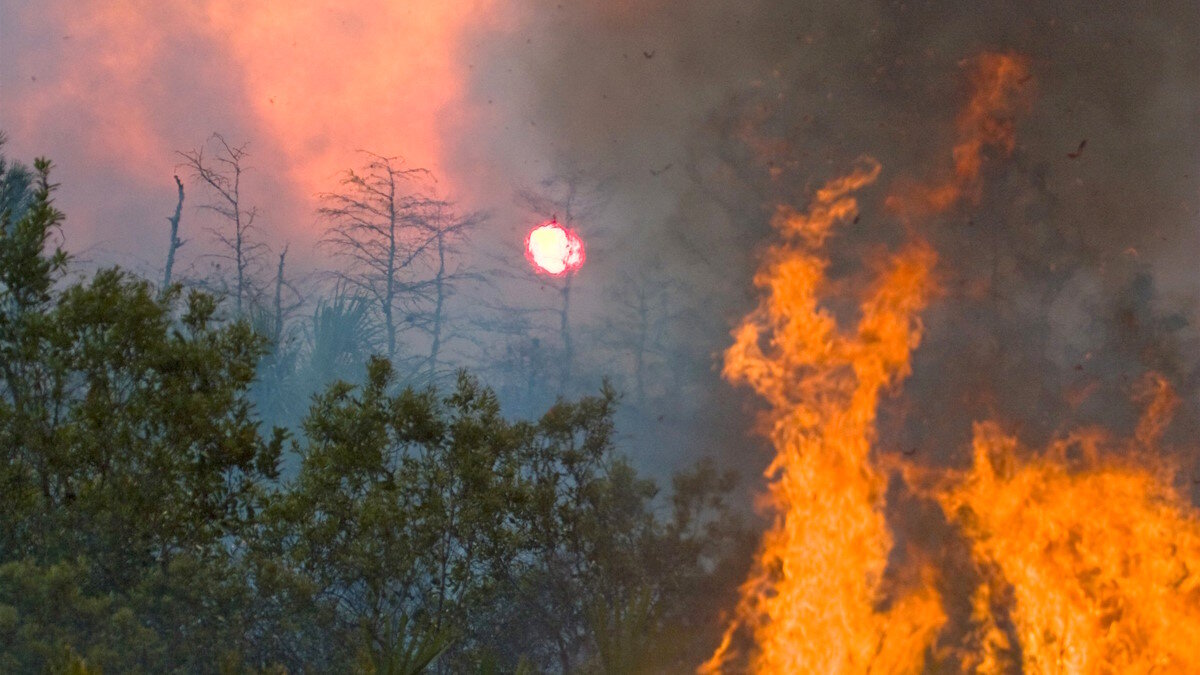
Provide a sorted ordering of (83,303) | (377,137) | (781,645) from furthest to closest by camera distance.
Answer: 1. (377,137)
2. (781,645)
3. (83,303)

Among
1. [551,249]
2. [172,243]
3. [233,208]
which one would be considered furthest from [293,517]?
[172,243]

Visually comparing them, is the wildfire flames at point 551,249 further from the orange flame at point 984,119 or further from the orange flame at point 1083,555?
the orange flame at point 1083,555

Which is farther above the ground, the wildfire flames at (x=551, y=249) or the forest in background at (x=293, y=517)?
the wildfire flames at (x=551, y=249)

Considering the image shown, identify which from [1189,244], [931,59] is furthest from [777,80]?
[1189,244]

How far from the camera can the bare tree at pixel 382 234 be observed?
1922 cm

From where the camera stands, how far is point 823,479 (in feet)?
28.6

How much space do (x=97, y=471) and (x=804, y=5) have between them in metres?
7.33

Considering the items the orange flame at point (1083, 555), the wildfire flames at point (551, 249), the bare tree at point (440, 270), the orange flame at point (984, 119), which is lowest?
the orange flame at point (1083, 555)

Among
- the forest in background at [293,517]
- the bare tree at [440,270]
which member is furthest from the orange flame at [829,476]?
the bare tree at [440,270]

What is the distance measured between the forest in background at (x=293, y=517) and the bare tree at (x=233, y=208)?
9803 millimetres

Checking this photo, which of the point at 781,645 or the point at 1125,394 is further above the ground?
the point at 1125,394

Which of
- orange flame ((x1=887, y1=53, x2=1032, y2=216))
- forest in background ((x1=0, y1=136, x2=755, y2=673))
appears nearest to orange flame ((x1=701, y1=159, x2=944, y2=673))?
forest in background ((x1=0, y1=136, x2=755, y2=673))

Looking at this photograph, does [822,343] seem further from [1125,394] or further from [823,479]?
[1125,394]

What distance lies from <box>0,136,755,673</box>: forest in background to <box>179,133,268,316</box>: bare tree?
386 inches
